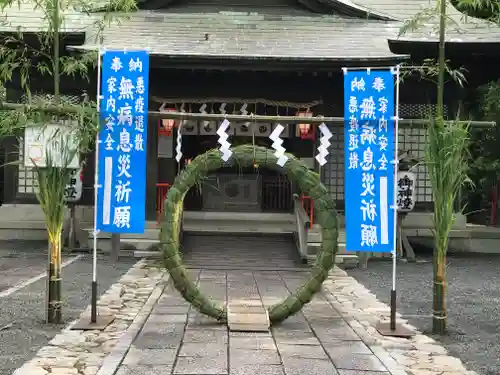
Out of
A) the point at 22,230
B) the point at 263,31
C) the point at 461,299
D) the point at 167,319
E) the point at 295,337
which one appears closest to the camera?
the point at 295,337

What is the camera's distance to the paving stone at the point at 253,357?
5.58 meters

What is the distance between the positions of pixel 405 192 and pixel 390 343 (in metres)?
7.20

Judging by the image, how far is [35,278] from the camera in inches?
412

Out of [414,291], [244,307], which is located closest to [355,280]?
[414,291]

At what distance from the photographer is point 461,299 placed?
9.24 meters

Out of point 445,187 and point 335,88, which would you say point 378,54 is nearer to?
point 335,88

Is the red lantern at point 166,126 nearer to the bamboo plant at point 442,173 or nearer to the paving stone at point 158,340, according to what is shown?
the paving stone at point 158,340

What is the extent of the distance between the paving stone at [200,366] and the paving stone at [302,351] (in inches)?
26.4

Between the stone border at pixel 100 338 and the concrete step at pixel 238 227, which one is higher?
the concrete step at pixel 238 227

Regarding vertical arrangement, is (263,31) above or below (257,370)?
above

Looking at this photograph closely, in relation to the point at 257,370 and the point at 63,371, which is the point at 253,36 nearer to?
the point at 257,370

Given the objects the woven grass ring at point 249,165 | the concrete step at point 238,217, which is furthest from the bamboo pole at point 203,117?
the concrete step at point 238,217

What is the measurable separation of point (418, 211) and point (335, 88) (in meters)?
3.79

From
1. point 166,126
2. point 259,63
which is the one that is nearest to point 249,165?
point 259,63
